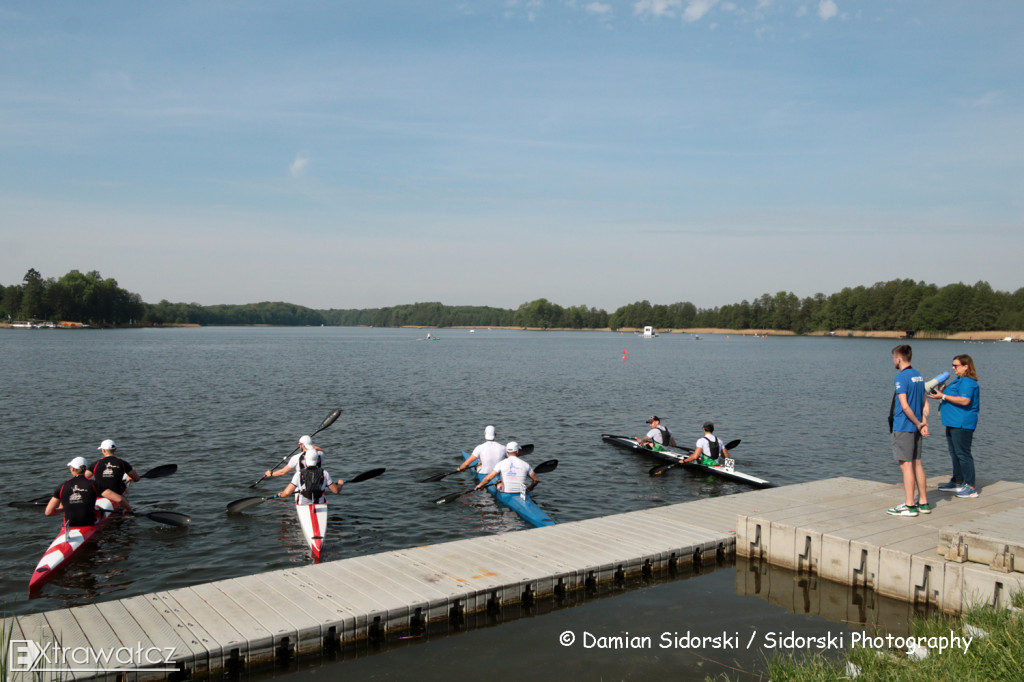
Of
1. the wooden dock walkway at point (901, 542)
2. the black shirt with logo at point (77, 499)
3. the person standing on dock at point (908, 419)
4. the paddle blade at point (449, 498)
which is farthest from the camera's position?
the paddle blade at point (449, 498)

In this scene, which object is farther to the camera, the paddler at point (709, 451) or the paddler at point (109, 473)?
the paddler at point (709, 451)

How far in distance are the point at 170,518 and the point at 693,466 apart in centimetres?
1403

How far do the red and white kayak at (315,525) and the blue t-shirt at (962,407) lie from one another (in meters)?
11.1

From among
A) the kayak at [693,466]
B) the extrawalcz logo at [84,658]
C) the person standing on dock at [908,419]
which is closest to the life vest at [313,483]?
the extrawalcz logo at [84,658]

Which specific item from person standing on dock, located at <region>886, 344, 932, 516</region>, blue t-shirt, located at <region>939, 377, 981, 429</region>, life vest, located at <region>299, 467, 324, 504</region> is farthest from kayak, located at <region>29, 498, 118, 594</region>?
blue t-shirt, located at <region>939, 377, 981, 429</region>

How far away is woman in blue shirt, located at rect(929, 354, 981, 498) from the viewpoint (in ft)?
36.4

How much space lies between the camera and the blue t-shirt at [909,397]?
974 cm

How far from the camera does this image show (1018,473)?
20.7m

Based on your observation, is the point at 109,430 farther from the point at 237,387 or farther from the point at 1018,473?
the point at 1018,473

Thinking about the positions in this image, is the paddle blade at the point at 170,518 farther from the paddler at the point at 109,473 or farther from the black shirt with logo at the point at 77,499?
the black shirt with logo at the point at 77,499

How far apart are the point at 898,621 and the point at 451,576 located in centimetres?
608

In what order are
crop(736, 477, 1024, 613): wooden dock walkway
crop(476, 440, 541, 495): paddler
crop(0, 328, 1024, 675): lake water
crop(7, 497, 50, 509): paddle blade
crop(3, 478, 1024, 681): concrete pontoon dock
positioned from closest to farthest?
1. crop(3, 478, 1024, 681): concrete pontoon dock
2. crop(736, 477, 1024, 613): wooden dock walkway
3. crop(0, 328, 1024, 675): lake water
4. crop(7, 497, 50, 509): paddle blade
5. crop(476, 440, 541, 495): paddler

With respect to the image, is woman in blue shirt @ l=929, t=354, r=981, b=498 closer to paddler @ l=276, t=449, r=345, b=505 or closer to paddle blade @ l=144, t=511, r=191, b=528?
paddler @ l=276, t=449, r=345, b=505

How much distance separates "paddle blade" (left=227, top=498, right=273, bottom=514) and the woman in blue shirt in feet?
44.3
